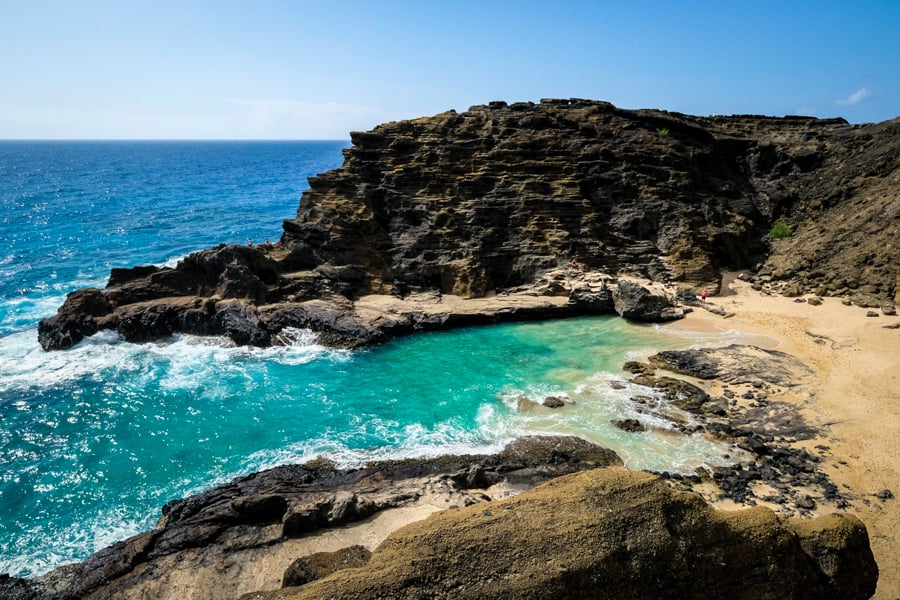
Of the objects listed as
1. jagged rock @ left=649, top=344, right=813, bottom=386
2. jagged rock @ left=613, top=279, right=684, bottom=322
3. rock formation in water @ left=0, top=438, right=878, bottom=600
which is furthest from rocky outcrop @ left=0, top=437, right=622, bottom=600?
jagged rock @ left=613, top=279, right=684, bottom=322

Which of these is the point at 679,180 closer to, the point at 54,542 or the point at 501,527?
the point at 501,527

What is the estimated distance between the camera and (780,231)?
38062 millimetres

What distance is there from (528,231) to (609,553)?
1182 inches

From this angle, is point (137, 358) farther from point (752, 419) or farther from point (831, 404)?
point (831, 404)

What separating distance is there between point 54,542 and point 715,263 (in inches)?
1521

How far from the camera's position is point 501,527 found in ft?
26.7

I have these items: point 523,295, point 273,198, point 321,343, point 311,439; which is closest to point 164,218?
point 273,198

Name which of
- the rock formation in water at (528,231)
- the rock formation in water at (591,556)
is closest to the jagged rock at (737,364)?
the rock formation in water at (528,231)

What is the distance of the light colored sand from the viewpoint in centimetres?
1524

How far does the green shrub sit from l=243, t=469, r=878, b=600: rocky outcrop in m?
34.8

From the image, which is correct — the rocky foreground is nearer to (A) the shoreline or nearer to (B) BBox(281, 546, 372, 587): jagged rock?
(B) BBox(281, 546, 372, 587): jagged rock

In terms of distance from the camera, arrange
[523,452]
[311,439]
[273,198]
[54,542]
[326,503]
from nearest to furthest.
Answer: [326,503], [54,542], [523,452], [311,439], [273,198]

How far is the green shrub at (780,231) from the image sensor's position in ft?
124

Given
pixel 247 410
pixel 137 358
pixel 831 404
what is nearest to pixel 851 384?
pixel 831 404
